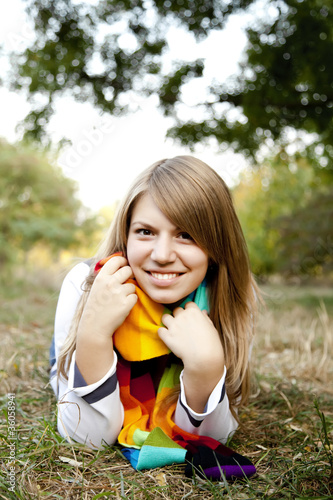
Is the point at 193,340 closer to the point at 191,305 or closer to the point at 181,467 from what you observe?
the point at 191,305

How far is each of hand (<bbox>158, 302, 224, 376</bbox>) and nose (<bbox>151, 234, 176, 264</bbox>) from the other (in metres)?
0.24

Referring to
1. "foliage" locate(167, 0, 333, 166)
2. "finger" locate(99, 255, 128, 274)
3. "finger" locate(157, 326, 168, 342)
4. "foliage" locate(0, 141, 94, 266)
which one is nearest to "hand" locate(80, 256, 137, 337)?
"finger" locate(99, 255, 128, 274)

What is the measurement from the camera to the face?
1575 mm

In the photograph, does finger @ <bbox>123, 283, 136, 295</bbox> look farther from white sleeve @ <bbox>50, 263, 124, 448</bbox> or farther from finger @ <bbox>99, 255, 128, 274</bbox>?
white sleeve @ <bbox>50, 263, 124, 448</bbox>

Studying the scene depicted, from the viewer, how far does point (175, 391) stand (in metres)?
1.73

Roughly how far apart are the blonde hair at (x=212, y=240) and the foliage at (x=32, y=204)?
41.8ft

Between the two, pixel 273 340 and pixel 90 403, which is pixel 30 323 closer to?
pixel 273 340

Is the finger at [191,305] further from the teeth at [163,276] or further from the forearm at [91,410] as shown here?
the forearm at [91,410]

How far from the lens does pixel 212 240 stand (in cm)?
167

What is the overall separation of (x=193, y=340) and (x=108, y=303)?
0.34 m

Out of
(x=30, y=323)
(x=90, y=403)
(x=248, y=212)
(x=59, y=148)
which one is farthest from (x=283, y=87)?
(x=248, y=212)

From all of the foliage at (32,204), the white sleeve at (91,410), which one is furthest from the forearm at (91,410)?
the foliage at (32,204)

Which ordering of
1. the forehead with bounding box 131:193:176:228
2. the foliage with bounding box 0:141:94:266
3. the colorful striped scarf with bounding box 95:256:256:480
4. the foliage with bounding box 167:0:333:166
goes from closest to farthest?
1. the colorful striped scarf with bounding box 95:256:256:480
2. the forehead with bounding box 131:193:176:228
3. the foliage with bounding box 167:0:333:166
4. the foliage with bounding box 0:141:94:266

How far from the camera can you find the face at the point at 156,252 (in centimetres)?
158
